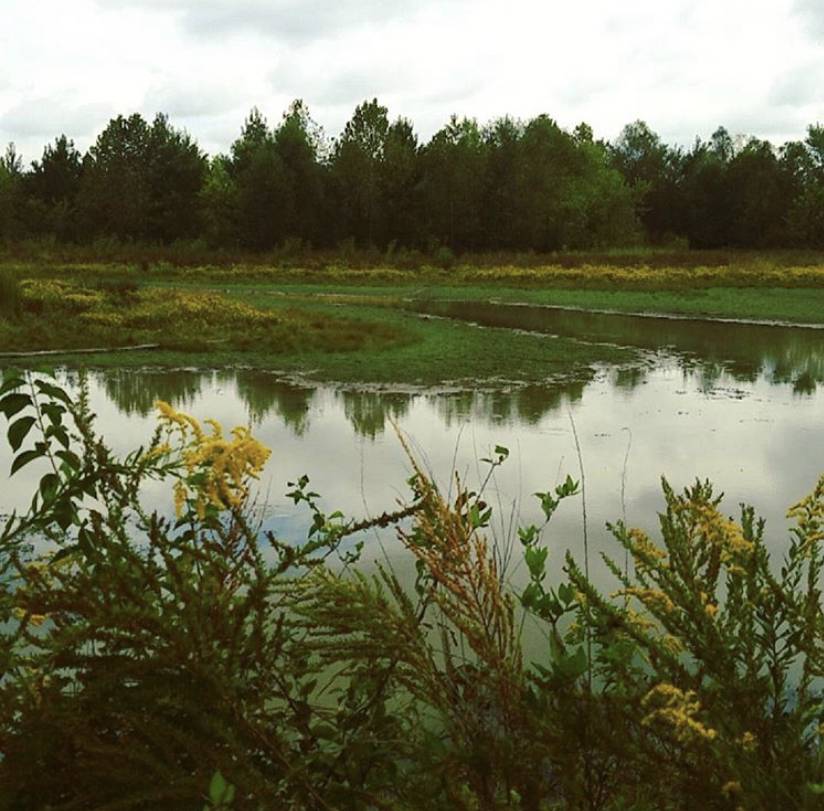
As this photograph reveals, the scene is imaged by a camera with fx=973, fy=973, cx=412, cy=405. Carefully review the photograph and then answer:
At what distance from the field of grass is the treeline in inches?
454

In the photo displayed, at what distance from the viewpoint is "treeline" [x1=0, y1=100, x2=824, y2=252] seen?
50.6 metres

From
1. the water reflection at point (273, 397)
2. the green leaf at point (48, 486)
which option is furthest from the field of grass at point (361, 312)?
the green leaf at point (48, 486)

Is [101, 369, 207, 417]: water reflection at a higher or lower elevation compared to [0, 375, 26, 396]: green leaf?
lower

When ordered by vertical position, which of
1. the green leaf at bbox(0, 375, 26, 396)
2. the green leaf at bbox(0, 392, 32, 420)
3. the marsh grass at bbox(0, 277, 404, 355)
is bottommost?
the marsh grass at bbox(0, 277, 404, 355)

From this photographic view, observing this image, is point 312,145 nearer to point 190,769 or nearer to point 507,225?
point 507,225

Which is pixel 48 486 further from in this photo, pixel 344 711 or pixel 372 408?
pixel 372 408

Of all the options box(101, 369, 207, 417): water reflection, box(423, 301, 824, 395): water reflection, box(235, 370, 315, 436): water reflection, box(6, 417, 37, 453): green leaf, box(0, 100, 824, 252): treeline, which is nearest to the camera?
box(6, 417, 37, 453): green leaf

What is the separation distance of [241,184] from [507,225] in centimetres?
1433

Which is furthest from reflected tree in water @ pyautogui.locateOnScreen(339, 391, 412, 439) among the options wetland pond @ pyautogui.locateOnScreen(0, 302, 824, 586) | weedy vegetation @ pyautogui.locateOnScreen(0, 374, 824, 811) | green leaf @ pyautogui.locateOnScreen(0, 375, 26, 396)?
weedy vegetation @ pyautogui.locateOnScreen(0, 374, 824, 811)

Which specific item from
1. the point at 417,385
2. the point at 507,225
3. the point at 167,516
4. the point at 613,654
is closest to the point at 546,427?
the point at 417,385

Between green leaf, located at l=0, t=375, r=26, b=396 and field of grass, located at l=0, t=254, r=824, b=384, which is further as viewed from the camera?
field of grass, located at l=0, t=254, r=824, b=384

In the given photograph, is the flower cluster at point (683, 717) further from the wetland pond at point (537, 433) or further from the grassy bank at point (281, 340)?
the grassy bank at point (281, 340)

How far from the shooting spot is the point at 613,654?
2.58 meters

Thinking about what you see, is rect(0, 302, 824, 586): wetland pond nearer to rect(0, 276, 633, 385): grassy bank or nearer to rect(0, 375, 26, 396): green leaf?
rect(0, 276, 633, 385): grassy bank
